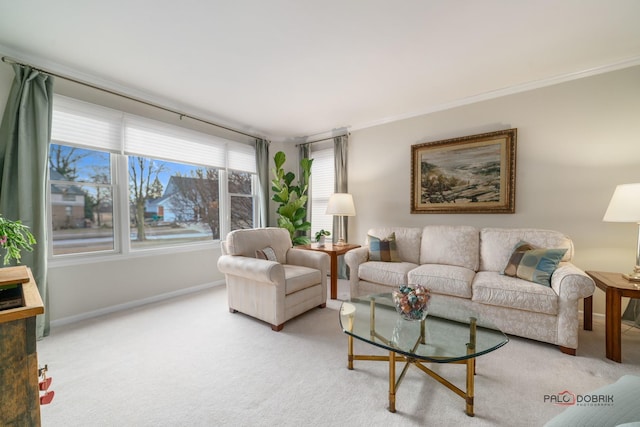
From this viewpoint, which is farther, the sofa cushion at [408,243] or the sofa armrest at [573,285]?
the sofa cushion at [408,243]

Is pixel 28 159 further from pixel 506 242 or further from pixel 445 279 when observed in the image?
pixel 506 242

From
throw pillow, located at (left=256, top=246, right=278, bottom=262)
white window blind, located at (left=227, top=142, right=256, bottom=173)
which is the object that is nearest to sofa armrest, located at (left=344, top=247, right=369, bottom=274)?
throw pillow, located at (left=256, top=246, right=278, bottom=262)

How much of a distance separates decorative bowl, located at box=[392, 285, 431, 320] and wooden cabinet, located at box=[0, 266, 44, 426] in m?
1.69

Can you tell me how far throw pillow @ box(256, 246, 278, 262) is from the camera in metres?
2.83

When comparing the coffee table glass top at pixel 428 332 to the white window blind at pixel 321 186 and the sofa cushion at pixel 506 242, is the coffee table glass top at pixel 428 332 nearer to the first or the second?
the sofa cushion at pixel 506 242

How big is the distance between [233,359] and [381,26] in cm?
285

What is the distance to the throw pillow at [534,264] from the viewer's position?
225cm

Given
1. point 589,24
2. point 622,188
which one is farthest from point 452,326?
point 589,24

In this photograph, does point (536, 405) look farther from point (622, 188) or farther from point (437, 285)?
point (622, 188)

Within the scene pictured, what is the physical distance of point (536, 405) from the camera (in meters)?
1.50

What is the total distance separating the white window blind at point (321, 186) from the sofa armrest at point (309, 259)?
140 centimetres

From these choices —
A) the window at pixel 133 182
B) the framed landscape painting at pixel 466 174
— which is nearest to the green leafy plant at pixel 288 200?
the window at pixel 133 182

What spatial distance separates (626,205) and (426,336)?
2009 mm

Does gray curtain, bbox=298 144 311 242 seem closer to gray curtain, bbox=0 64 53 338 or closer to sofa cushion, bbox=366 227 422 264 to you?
sofa cushion, bbox=366 227 422 264
